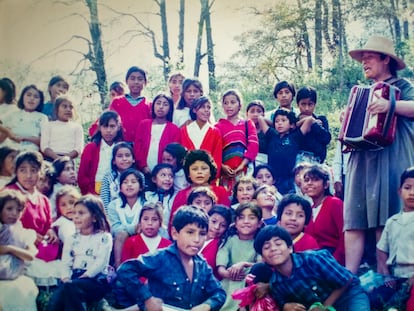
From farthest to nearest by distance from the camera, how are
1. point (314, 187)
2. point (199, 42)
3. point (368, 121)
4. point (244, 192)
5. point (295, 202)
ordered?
1. point (199, 42)
2. point (244, 192)
3. point (314, 187)
4. point (295, 202)
5. point (368, 121)

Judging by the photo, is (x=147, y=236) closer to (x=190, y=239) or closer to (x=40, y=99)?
(x=190, y=239)

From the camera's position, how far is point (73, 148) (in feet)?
16.3

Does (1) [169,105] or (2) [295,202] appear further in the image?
(1) [169,105]

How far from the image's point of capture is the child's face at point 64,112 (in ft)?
16.5

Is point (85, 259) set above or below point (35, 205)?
below

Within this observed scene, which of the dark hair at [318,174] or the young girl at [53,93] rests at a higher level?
the young girl at [53,93]

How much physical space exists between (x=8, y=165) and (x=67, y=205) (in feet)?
1.79

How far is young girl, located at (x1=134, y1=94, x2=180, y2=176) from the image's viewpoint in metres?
4.90

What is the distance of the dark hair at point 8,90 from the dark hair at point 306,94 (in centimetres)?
218

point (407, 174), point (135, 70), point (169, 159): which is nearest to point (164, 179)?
point (169, 159)

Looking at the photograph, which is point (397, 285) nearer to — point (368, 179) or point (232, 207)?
point (368, 179)

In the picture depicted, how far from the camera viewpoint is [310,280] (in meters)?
4.25

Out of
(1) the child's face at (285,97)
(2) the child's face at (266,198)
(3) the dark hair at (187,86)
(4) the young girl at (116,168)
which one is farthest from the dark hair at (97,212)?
(1) the child's face at (285,97)

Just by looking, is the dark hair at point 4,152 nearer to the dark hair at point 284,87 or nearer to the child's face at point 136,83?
the child's face at point 136,83
